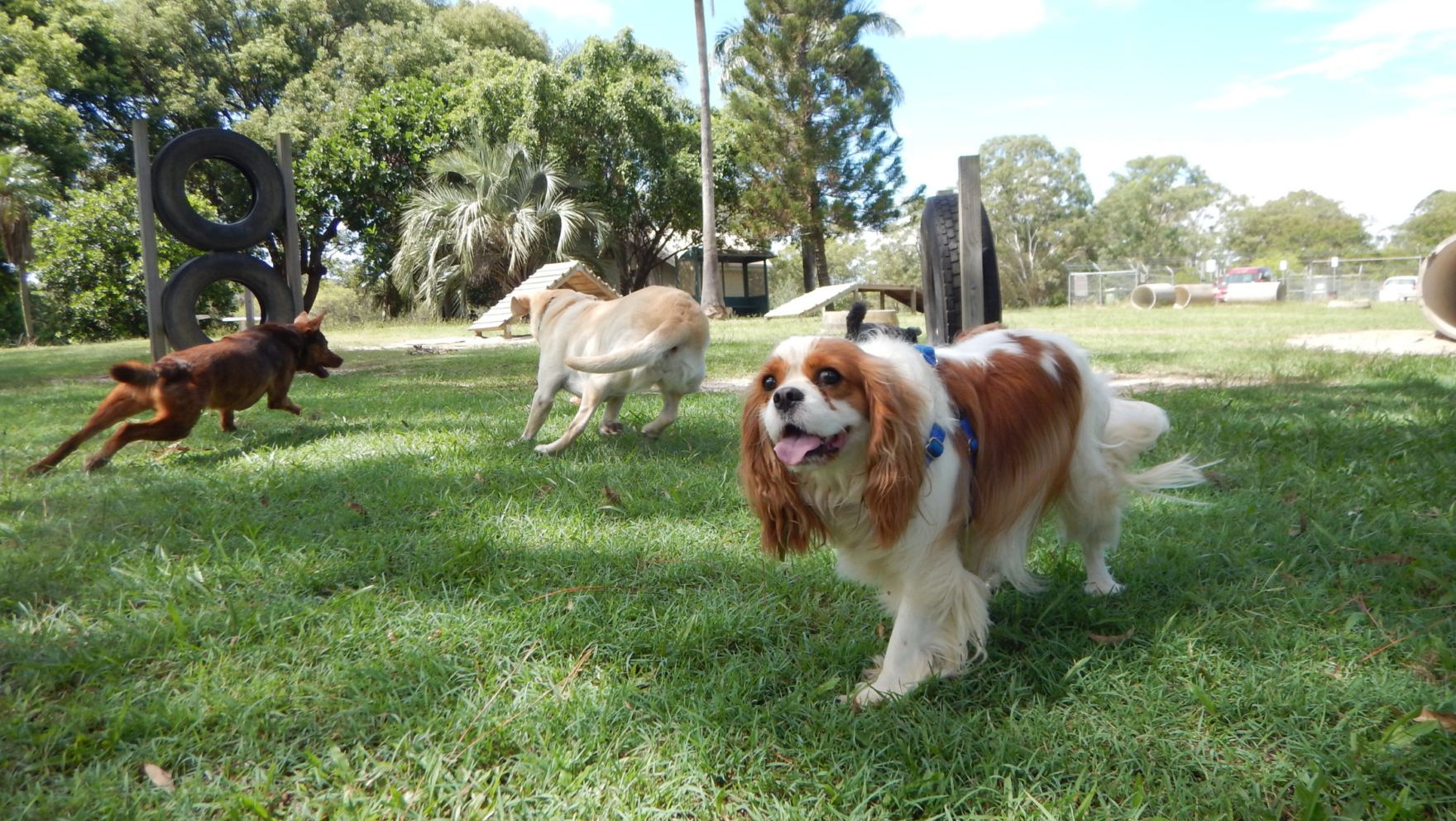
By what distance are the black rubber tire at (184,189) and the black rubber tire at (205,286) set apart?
0.24 metres

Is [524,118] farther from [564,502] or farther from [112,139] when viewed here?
[564,502]

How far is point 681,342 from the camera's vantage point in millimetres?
5102

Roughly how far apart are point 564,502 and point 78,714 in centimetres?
217

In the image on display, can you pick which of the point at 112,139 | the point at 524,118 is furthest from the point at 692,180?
the point at 112,139

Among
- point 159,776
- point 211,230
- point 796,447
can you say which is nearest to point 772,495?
point 796,447

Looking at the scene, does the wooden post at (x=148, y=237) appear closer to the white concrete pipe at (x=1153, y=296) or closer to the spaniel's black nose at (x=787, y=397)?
the spaniel's black nose at (x=787, y=397)

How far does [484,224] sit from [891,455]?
23746 mm

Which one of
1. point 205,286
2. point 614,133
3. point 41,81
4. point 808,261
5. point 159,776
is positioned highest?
point 41,81

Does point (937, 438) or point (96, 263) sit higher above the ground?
point (96, 263)

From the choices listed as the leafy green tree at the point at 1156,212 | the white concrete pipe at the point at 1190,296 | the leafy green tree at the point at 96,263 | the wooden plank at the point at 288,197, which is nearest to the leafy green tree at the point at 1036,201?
the leafy green tree at the point at 1156,212

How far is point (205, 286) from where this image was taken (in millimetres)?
9773

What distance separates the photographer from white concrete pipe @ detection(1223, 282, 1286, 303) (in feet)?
109

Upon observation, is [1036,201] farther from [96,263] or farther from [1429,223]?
[96,263]

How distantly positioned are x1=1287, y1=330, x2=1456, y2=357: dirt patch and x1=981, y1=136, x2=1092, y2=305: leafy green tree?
163 feet
